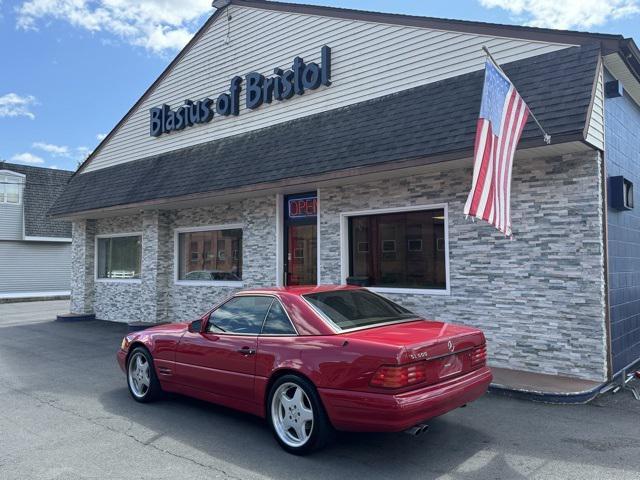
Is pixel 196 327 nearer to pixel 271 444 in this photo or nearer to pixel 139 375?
pixel 139 375

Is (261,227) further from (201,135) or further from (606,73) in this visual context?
(606,73)

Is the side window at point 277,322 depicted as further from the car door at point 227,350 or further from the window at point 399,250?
the window at point 399,250

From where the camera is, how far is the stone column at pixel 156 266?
13.2m

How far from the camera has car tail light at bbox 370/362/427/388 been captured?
13.7ft

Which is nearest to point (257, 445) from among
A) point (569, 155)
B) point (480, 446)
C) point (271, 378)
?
point (271, 378)

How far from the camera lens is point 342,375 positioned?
438 cm

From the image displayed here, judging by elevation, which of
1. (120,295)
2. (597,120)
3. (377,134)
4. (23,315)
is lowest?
(23,315)

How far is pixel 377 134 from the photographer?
8492 mm

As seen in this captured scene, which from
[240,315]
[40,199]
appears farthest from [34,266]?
[240,315]

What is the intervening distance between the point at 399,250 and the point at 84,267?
10960 mm

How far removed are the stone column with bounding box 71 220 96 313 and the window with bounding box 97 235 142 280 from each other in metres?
0.25

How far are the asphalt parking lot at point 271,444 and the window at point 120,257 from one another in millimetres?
8053

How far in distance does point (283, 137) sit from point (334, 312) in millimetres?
6015

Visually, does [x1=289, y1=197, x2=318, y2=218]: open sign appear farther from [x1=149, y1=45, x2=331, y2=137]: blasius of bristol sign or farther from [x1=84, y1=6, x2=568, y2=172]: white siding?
[x1=149, y1=45, x2=331, y2=137]: blasius of bristol sign
